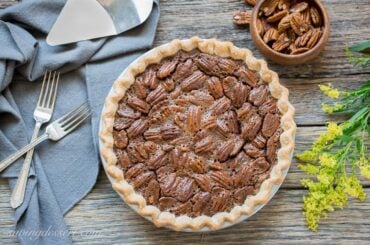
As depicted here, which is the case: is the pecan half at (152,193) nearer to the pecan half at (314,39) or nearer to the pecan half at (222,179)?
the pecan half at (222,179)

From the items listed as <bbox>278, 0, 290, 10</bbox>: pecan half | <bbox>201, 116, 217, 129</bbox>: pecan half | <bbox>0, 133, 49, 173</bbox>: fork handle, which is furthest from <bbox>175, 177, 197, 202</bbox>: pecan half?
<bbox>278, 0, 290, 10</bbox>: pecan half

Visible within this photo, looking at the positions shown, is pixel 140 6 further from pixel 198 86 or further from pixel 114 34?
pixel 198 86

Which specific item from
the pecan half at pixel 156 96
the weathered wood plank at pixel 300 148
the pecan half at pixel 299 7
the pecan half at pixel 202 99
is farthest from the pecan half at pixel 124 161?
the pecan half at pixel 299 7

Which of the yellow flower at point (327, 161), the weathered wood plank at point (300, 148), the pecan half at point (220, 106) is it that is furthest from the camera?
the weathered wood plank at point (300, 148)

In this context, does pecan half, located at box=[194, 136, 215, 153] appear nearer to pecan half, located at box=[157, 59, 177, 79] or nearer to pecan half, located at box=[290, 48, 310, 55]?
pecan half, located at box=[157, 59, 177, 79]

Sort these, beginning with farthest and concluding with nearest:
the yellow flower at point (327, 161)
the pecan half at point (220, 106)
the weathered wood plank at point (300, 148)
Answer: the weathered wood plank at point (300, 148)
the pecan half at point (220, 106)
the yellow flower at point (327, 161)

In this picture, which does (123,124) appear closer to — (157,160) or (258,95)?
(157,160)

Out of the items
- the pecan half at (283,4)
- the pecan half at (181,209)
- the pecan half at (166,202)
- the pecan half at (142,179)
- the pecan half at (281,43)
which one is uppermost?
the pecan half at (283,4)
